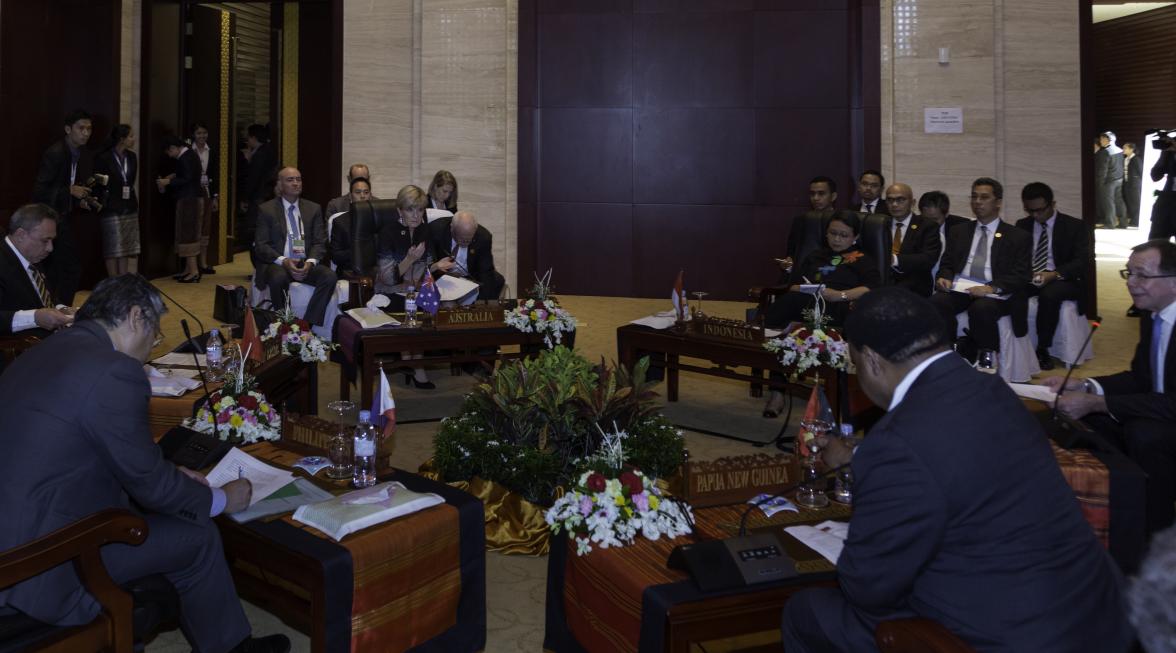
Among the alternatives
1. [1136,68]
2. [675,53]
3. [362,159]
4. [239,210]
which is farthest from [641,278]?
[1136,68]

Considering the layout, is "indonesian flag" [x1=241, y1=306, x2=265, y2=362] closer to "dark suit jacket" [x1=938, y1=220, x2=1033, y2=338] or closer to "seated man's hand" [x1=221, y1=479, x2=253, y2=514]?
"seated man's hand" [x1=221, y1=479, x2=253, y2=514]

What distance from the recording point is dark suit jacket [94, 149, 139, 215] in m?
10.0

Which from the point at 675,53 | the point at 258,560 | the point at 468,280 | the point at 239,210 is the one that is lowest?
the point at 258,560

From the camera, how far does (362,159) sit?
1015cm

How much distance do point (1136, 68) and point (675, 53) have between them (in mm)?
10796

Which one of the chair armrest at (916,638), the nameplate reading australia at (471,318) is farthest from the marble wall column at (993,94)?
the chair armrest at (916,638)

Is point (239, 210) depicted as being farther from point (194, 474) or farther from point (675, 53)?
point (194, 474)

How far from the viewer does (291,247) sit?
24.3 ft

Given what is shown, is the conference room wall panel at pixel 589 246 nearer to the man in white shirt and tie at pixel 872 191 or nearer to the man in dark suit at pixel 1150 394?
the man in white shirt and tie at pixel 872 191

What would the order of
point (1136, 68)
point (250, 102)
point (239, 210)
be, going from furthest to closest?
point (1136, 68) < point (250, 102) < point (239, 210)

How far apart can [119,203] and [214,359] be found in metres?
6.52

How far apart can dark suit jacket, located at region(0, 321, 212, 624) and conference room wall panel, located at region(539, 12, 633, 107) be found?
8231 millimetres

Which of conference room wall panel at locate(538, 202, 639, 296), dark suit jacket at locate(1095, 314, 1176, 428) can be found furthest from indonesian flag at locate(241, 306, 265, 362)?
conference room wall panel at locate(538, 202, 639, 296)

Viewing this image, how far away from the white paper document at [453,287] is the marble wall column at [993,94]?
15.0 feet
